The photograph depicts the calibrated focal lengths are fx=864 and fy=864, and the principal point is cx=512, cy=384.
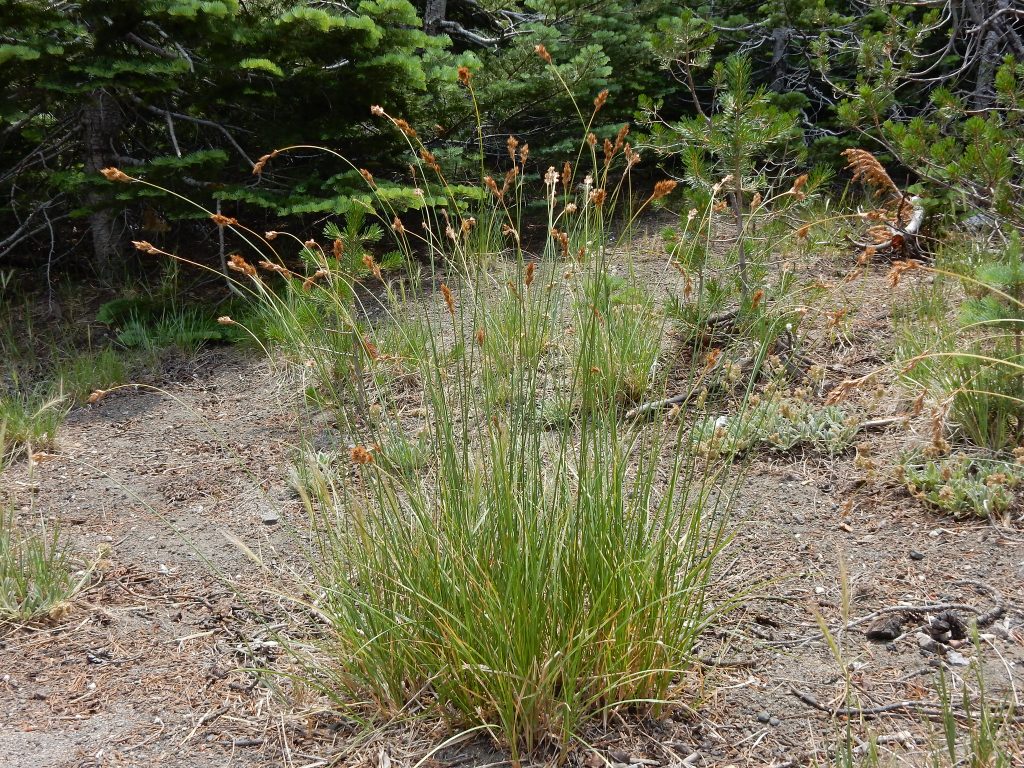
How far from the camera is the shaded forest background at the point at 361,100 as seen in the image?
4.15 m

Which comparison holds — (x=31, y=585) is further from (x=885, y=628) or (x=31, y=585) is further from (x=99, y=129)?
(x=99, y=129)

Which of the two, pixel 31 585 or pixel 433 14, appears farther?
pixel 433 14

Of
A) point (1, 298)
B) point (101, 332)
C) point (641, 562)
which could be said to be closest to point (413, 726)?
point (641, 562)

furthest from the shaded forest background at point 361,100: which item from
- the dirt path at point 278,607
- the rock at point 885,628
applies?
the rock at point 885,628

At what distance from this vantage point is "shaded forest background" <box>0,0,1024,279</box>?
415 cm

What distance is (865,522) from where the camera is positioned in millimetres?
2857

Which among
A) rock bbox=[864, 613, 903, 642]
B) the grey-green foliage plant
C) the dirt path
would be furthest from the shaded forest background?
the grey-green foliage plant

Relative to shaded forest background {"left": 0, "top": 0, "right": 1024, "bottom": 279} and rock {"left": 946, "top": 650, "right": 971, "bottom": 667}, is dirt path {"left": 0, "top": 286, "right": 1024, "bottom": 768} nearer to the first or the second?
rock {"left": 946, "top": 650, "right": 971, "bottom": 667}

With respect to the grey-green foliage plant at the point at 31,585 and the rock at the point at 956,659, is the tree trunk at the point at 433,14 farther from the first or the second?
the rock at the point at 956,659

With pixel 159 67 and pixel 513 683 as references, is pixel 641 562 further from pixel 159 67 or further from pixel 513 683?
pixel 159 67

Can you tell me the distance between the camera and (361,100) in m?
4.91

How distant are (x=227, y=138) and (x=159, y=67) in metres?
1.04

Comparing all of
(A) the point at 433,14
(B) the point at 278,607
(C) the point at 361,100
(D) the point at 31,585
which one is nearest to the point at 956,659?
(B) the point at 278,607

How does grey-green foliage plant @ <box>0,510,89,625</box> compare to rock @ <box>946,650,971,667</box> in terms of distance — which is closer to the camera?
rock @ <box>946,650,971,667</box>
